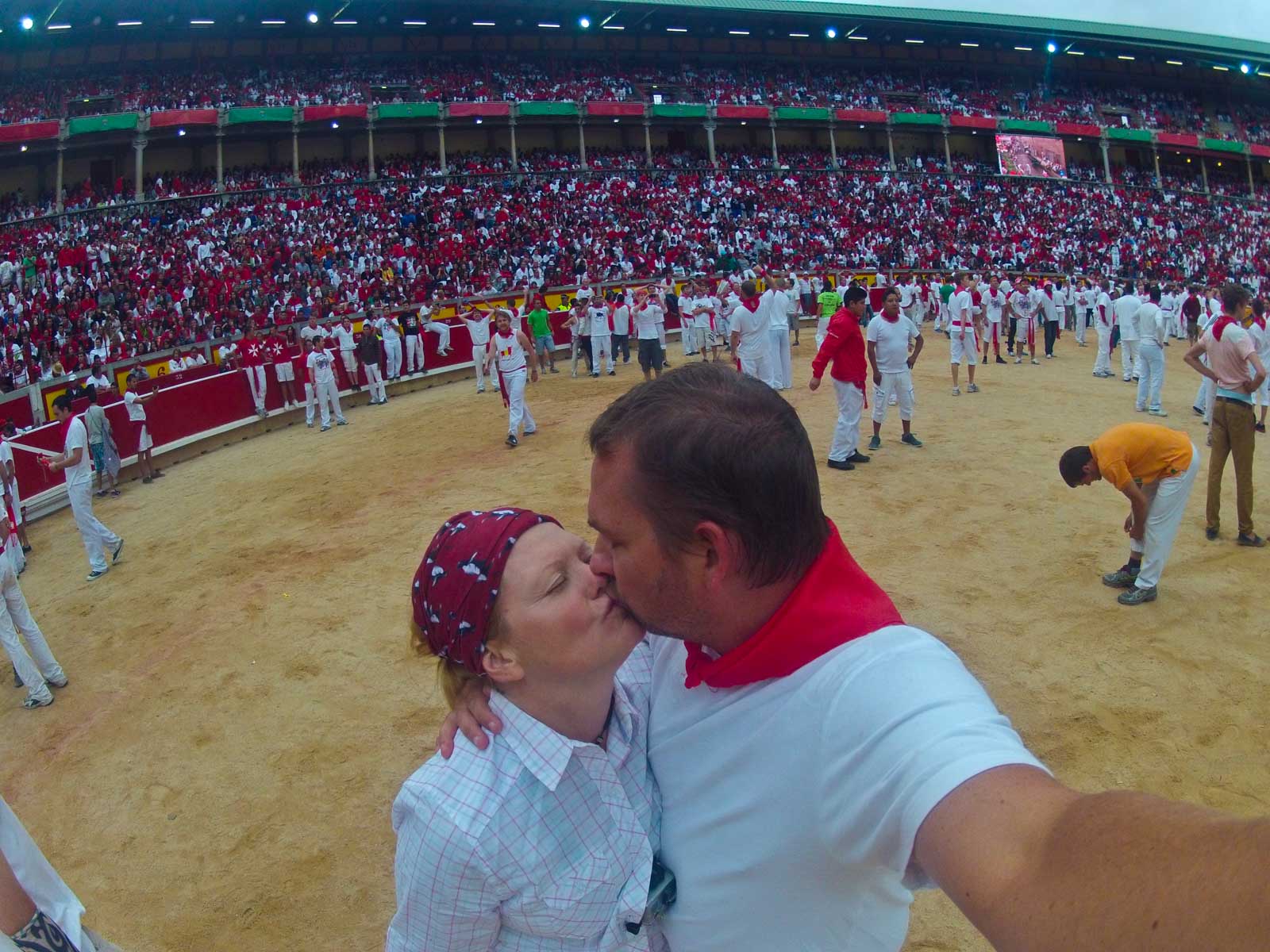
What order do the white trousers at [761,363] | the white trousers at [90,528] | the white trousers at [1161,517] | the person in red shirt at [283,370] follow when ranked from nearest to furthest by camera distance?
the white trousers at [1161,517], the white trousers at [90,528], the white trousers at [761,363], the person in red shirt at [283,370]

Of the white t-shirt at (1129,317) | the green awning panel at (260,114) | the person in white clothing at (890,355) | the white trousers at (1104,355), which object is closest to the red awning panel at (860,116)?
the green awning panel at (260,114)

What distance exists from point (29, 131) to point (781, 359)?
101ft

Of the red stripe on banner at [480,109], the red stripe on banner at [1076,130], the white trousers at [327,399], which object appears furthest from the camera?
the red stripe on banner at [1076,130]

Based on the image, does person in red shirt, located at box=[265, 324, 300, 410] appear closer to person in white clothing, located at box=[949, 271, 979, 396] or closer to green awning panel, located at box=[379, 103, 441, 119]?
person in white clothing, located at box=[949, 271, 979, 396]

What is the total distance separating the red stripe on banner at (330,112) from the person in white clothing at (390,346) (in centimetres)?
1874

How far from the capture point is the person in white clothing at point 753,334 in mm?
12828

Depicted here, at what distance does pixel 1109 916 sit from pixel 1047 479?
9.33 metres

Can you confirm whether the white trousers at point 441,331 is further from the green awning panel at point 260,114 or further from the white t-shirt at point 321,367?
the green awning panel at point 260,114

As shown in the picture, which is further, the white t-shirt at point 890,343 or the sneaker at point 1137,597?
the white t-shirt at point 890,343

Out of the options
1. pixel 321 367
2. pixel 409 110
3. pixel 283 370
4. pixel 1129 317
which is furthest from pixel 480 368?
pixel 409 110

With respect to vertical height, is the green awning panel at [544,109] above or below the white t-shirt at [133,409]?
above

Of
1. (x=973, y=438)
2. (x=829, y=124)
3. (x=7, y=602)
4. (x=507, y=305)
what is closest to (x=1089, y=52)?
(x=829, y=124)

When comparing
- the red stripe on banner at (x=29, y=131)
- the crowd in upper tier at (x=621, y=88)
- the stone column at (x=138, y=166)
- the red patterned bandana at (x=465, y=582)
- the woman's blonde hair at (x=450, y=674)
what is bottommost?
the woman's blonde hair at (x=450, y=674)

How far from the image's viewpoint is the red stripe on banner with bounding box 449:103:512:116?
34.6 metres
